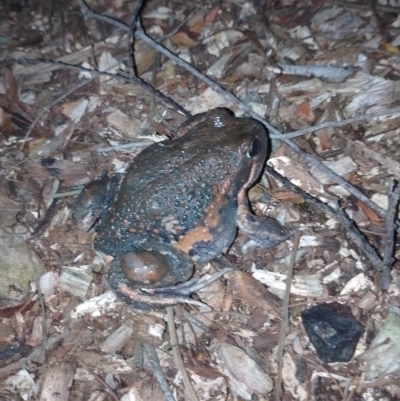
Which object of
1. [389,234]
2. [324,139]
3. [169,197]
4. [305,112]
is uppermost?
[305,112]

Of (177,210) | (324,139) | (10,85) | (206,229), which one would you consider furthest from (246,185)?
(10,85)

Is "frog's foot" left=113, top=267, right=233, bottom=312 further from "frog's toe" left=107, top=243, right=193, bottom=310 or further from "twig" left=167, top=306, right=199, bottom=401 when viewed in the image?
"twig" left=167, top=306, right=199, bottom=401

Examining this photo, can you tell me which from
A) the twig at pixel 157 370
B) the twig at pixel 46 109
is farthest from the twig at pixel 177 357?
the twig at pixel 46 109

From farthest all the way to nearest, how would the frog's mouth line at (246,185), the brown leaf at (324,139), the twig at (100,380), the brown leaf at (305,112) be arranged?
the brown leaf at (305,112)
the brown leaf at (324,139)
the frog's mouth line at (246,185)
the twig at (100,380)

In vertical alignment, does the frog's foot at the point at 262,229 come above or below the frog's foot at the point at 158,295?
above

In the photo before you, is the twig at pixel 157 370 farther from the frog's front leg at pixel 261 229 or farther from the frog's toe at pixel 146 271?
the frog's front leg at pixel 261 229

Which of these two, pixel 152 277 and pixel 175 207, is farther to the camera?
pixel 175 207

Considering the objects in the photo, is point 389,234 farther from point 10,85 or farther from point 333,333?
point 10,85
